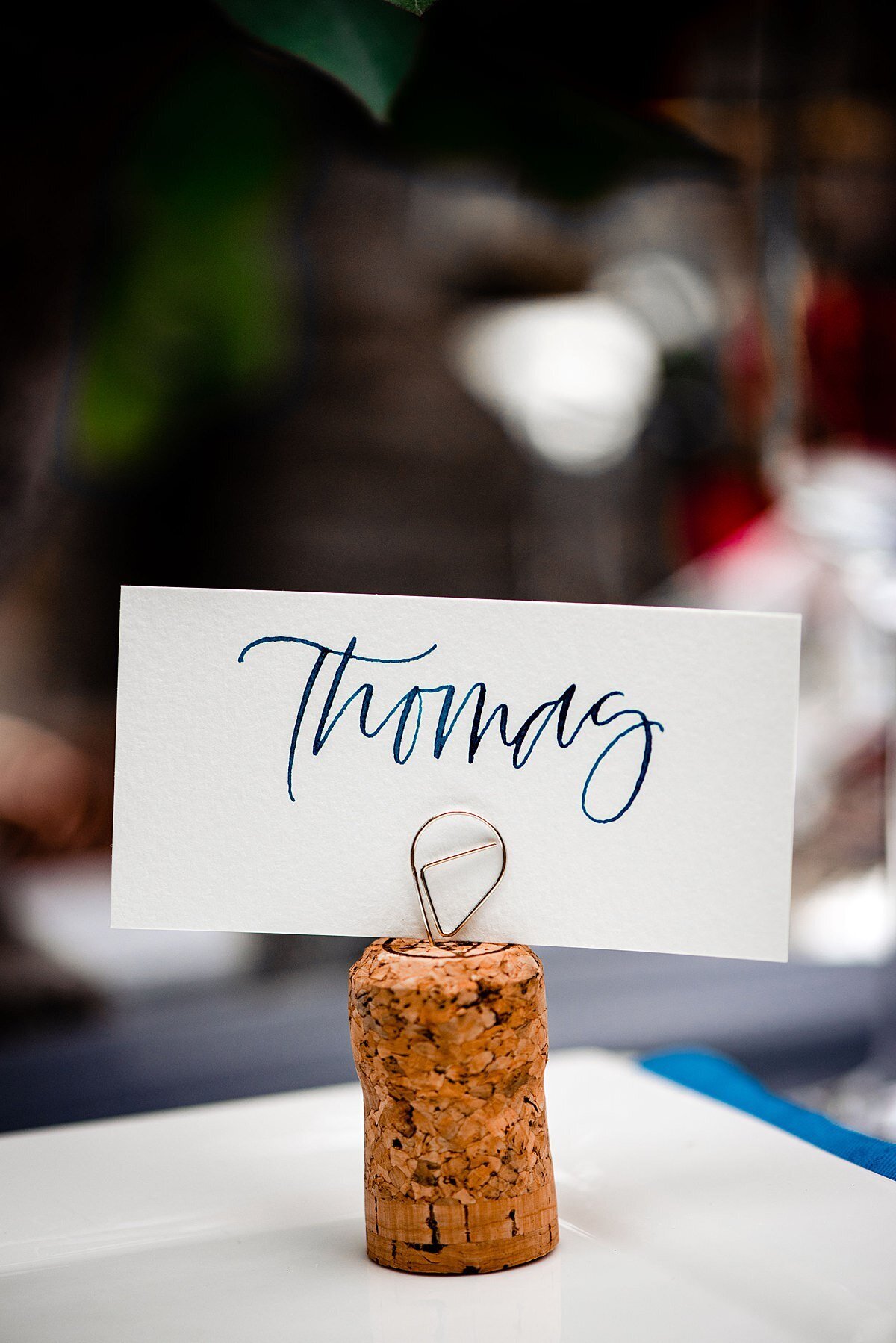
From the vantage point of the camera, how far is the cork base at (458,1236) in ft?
1.02

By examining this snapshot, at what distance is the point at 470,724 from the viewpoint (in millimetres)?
340

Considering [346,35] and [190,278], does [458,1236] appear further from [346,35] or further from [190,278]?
[190,278]

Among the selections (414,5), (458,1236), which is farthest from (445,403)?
(458,1236)

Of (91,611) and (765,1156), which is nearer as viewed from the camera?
(765,1156)

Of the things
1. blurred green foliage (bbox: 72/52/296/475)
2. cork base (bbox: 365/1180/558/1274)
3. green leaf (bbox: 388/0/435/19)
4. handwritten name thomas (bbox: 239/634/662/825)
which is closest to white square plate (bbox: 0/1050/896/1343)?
cork base (bbox: 365/1180/558/1274)

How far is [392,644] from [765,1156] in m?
0.21

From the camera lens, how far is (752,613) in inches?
13.1

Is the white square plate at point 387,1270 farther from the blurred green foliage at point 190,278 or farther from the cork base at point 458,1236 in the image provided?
the blurred green foliage at point 190,278

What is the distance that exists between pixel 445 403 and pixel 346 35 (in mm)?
470

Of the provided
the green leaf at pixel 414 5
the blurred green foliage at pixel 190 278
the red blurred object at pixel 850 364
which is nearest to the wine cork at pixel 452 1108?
the green leaf at pixel 414 5

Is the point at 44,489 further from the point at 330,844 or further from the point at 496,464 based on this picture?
the point at 330,844

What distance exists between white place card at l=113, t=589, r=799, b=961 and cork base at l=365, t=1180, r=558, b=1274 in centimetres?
7

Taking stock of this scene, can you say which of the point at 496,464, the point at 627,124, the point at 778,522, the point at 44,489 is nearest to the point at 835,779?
the point at 778,522

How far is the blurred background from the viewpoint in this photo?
85cm
